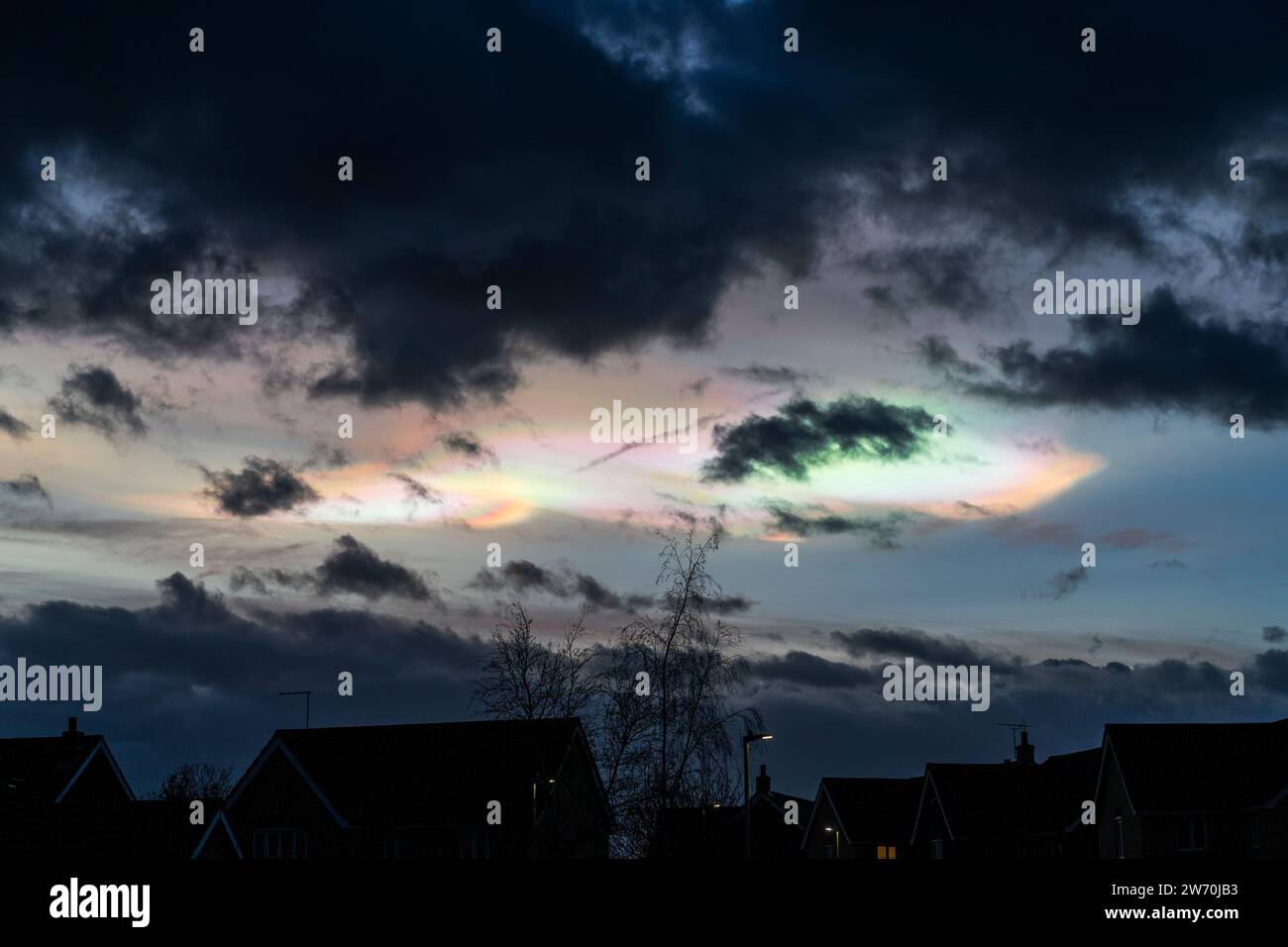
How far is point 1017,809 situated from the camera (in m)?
80.2

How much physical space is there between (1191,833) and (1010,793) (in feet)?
66.8

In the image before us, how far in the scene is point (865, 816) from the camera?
298ft

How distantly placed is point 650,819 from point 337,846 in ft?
71.5

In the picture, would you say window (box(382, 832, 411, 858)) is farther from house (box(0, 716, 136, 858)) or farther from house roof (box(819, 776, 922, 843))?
house roof (box(819, 776, 922, 843))

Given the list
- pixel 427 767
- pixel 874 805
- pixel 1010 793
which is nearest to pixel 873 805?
pixel 874 805

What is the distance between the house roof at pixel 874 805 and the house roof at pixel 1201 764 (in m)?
25.5

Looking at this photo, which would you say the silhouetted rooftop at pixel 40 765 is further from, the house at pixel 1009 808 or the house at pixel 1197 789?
the house at pixel 1009 808

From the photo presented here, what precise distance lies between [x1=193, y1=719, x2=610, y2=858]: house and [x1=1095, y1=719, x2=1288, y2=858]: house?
25.8 meters

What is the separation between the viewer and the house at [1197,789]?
61.2 meters

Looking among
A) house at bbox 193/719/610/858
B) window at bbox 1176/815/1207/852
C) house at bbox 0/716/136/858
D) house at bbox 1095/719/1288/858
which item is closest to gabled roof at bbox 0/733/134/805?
house at bbox 0/716/136/858

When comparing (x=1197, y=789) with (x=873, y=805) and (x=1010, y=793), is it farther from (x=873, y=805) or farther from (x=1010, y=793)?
(x=873, y=805)

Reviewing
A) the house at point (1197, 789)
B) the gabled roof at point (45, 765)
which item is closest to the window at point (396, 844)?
the gabled roof at point (45, 765)
